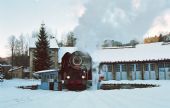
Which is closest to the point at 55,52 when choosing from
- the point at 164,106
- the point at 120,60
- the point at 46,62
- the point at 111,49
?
the point at 46,62

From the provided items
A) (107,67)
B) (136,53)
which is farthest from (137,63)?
(107,67)

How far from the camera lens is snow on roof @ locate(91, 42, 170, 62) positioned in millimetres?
47116

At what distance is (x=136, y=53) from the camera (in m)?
50.5

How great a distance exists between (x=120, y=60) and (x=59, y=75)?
63.4 feet

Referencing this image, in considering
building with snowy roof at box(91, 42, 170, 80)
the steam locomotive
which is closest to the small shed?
the steam locomotive

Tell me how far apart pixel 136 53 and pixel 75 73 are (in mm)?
22413

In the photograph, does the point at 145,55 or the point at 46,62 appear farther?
the point at 46,62

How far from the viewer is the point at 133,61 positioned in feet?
155

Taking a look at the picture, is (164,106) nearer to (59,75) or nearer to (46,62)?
(59,75)

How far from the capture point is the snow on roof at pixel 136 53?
47.1m

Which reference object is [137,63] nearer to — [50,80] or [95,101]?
[50,80]

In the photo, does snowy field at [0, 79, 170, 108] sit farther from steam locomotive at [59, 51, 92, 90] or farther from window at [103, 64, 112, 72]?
window at [103, 64, 112, 72]

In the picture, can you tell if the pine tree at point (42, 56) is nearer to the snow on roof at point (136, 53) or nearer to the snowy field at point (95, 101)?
the snow on roof at point (136, 53)

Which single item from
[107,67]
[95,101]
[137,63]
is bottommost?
[95,101]
